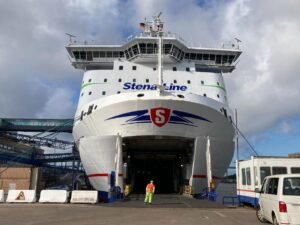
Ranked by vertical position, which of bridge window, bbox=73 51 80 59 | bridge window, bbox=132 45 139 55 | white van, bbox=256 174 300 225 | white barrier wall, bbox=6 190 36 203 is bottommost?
white barrier wall, bbox=6 190 36 203

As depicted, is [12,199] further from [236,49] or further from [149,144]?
[236,49]

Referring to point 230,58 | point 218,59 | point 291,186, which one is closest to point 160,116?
point 291,186

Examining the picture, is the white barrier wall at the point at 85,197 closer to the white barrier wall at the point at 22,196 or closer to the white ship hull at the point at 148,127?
the white ship hull at the point at 148,127

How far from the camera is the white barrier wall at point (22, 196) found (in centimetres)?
1539

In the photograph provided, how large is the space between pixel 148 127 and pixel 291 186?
32.6 ft

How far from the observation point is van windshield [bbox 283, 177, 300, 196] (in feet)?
21.9

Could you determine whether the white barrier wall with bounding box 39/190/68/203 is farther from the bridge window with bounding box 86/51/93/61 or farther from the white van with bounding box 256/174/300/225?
the bridge window with bounding box 86/51/93/61

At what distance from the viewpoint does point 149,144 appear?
797 inches

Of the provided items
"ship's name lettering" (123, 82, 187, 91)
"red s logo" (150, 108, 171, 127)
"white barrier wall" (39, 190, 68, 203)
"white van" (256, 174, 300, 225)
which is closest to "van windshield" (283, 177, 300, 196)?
"white van" (256, 174, 300, 225)

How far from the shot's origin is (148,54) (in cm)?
2145

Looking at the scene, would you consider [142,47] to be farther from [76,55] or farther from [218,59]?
[218,59]

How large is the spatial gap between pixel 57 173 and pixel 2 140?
73.8 ft

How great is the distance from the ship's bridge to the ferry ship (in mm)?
66

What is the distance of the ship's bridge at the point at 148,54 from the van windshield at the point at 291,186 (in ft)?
50.8
